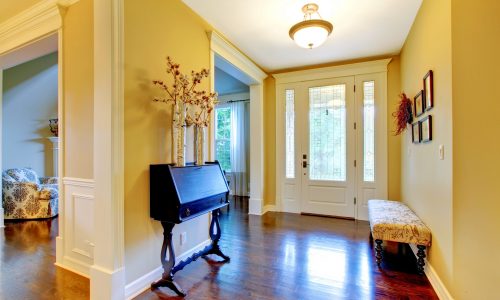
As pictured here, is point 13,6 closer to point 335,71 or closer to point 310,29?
point 310,29

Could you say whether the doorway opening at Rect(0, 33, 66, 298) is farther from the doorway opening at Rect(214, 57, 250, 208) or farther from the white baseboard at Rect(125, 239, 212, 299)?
the doorway opening at Rect(214, 57, 250, 208)

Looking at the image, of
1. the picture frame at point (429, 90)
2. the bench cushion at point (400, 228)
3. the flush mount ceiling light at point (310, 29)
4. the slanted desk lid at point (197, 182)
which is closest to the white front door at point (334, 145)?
the bench cushion at point (400, 228)

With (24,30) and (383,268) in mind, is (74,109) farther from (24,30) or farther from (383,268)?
(383,268)

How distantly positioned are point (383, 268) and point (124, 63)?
301cm

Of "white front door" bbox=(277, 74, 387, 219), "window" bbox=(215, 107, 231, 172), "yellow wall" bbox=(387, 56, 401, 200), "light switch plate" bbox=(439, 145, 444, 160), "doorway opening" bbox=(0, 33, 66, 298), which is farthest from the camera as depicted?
"window" bbox=(215, 107, 231, 172)

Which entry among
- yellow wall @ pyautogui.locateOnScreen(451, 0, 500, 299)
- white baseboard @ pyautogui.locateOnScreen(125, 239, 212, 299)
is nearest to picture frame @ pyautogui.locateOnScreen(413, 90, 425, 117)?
yellow wall @ pyautogui.locateOnScreen(451, 0, 500, 299)

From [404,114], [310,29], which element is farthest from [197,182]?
[404,114]

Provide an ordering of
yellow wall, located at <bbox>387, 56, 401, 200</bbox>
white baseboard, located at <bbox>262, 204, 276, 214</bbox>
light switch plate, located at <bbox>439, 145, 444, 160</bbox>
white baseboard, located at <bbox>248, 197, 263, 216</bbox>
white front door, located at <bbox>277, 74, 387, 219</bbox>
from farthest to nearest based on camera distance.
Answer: white baseboard, located at <bbox>262, 204, 276, 214</bbox> → white baseboard, located at <bbox>248, 197, 263, 216</bbox> → white front door, located at <bbox>277, 74, 387, 219</bbox> → yellow wall, located at <bbox>387, 56, 401, 200</bbox> → light switch plate, located at <bbox>439, 145, 444, 160</bbox>

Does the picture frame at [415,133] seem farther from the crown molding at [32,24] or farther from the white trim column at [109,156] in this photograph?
the crown molding at [32,24]

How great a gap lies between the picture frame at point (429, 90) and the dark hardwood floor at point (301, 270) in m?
1.60

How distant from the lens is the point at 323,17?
286 cm

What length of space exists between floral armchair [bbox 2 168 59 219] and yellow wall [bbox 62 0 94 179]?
260 cm

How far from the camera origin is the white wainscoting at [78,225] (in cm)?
232

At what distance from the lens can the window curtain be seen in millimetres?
6020
